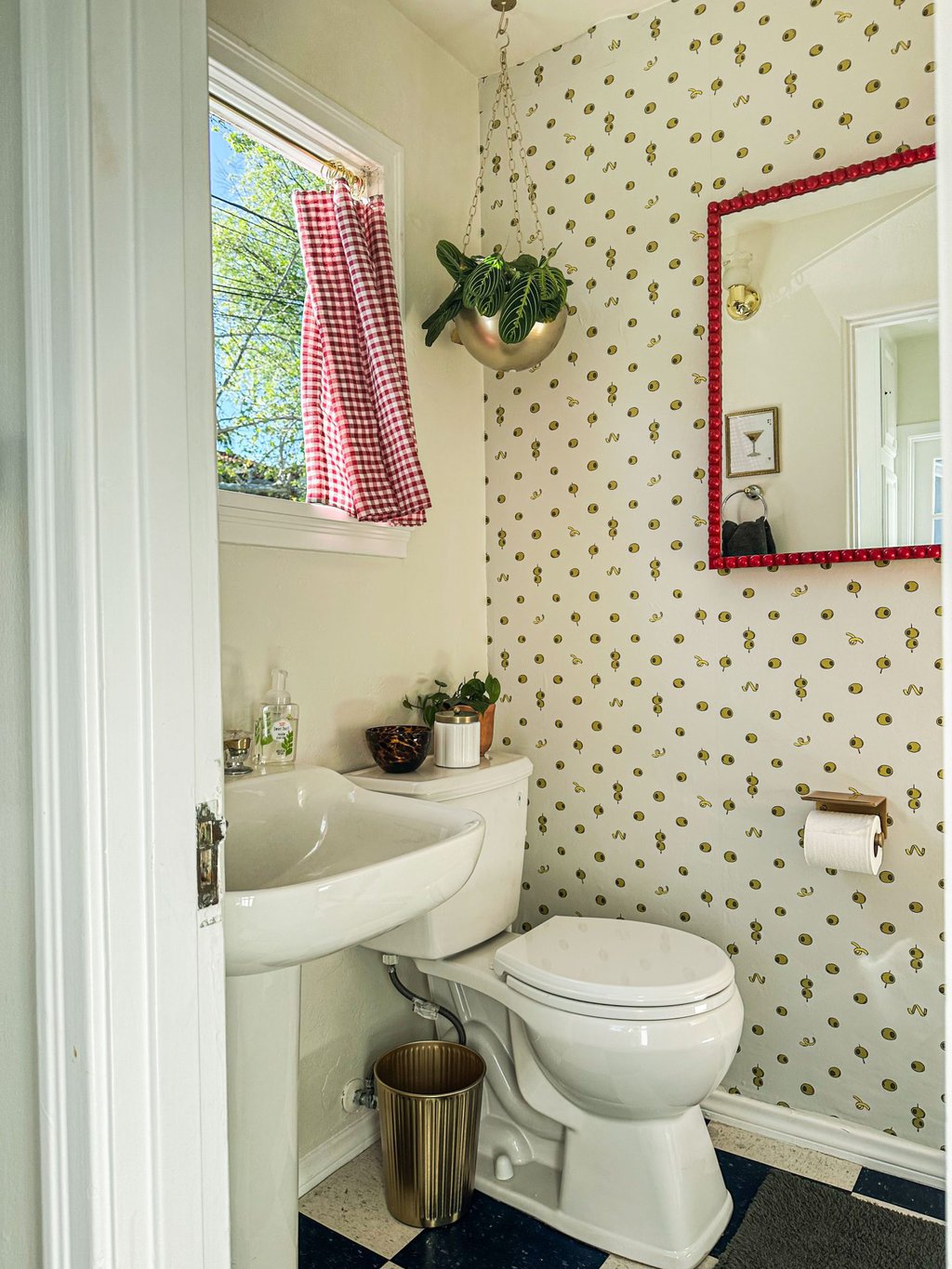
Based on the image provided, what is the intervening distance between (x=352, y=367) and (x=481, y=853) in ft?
3.42

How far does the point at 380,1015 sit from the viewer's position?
201 centimetres

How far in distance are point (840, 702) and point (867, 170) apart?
1055 mm

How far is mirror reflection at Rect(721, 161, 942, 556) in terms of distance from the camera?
5.61 feet

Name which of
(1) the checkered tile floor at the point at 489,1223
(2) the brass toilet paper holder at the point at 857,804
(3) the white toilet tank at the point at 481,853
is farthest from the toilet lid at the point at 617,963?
(1) the checkered tile floor at the point at 489,1223

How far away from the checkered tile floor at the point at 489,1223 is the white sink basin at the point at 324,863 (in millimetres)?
709

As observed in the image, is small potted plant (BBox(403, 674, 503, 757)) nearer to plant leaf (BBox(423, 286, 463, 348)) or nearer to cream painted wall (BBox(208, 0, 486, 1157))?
cream painted wall (BBox(208, 0, 486, 1157))

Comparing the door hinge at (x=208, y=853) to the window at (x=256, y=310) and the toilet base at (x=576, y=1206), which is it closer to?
the window at (x=256, y=310)

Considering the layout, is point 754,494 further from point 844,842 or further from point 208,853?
point 208,853

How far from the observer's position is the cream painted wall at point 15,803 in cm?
86

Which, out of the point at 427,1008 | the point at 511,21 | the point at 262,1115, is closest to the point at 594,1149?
the point at 427,1008

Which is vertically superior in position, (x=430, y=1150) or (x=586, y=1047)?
(x=586, y=1047)

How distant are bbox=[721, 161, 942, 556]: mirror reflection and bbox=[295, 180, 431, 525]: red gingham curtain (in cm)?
72

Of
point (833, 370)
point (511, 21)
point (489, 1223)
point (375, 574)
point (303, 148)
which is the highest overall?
point (511, 21)

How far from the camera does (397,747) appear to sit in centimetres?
186
